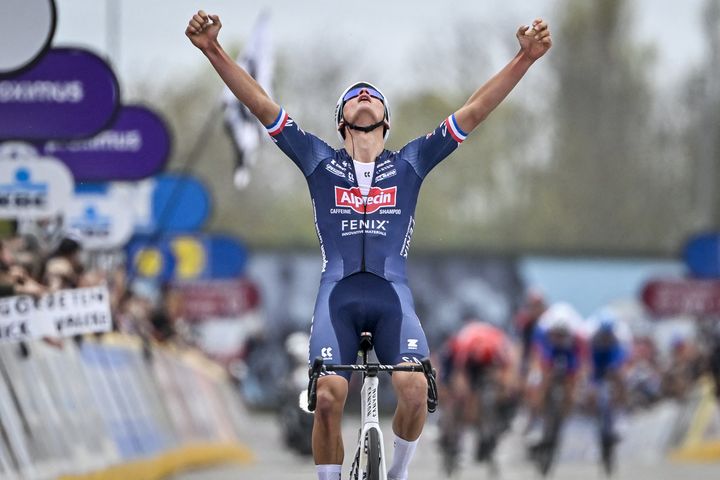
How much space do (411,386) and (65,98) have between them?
452cm

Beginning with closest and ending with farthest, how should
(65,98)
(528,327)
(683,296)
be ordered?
(65,98) < (528,327) < (683,296)

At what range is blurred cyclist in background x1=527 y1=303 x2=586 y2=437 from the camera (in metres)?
22.2

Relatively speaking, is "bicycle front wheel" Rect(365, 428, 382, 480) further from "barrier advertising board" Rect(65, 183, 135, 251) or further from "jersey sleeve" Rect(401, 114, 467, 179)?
"barrier advertising board" Rect(65, 183, 135, 251)

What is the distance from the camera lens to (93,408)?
15008 millimetres

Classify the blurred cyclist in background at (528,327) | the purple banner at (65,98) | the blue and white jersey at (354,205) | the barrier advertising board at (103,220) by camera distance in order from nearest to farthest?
the blue and white jersey at (354,205) < the purple banner at (65,98) < the barrier advertising board at (103,220) < the blurred cyclist in background at (528,327)

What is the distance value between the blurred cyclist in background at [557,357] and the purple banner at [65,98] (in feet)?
32.5

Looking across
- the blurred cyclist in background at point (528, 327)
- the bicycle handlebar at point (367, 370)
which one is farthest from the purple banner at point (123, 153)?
the blurred cyclist in background at point (528, 327)

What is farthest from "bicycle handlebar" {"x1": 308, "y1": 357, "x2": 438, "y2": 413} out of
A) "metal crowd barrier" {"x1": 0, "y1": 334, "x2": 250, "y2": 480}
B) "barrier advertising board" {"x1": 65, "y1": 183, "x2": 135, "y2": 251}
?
"barrier advertising board" {"x1": 65, "y1": 183, "x2": 135, "y2": 251}

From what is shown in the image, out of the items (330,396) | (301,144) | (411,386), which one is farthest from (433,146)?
(330,396)

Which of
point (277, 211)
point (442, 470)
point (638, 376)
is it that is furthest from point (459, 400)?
point (277, 211)

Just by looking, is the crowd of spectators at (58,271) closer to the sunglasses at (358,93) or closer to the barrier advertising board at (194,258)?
the sunglasses at (358,93)

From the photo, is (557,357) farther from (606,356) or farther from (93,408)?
(93,408)

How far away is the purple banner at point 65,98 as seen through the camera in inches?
512

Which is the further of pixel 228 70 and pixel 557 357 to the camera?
pixel 557 357
